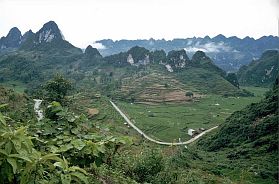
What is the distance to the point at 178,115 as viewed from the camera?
240 feet

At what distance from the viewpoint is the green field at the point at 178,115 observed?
6016 cm

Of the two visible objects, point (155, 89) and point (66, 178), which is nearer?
point (66, 178)

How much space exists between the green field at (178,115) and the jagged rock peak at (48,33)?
102 m

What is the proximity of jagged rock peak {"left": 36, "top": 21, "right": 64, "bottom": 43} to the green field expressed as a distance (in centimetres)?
10190

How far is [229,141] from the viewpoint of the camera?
5050 centimetres

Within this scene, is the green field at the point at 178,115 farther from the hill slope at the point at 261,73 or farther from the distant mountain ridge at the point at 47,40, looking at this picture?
the distant mountain ridge at the point at 47,40

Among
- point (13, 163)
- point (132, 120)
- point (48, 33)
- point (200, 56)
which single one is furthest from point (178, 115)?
point (48, 33)

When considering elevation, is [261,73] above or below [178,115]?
above

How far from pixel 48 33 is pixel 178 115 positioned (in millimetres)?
119709

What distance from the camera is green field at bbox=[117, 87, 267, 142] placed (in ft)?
197

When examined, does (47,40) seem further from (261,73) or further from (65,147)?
(65,147)

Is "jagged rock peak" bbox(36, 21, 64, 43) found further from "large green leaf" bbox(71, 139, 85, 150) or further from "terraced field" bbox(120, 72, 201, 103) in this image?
"large green leaf" bbox(71, 139, 85, 150)

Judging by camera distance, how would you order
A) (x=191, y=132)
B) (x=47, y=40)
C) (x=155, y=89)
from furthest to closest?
(x=47, y=40) → (x=155, y=89) → (x=191, y=132)

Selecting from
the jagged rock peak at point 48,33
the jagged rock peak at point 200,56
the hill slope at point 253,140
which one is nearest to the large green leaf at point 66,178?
the hill slope at point 253,140
